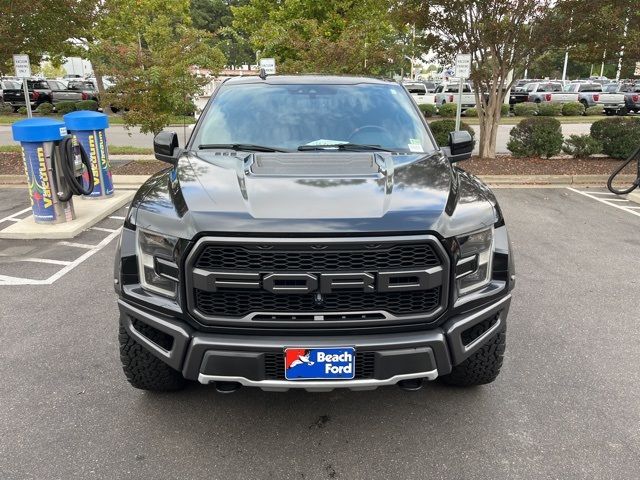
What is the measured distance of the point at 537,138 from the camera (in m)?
11.6

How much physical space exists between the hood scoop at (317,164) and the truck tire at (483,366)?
120 centimetres

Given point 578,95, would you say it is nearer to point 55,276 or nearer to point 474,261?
point 55,276

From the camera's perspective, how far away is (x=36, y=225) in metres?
7.00

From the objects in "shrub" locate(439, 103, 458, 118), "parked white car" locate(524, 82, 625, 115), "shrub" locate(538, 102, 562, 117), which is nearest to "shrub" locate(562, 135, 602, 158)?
"shrub" locate(439, 103, 458, 118)

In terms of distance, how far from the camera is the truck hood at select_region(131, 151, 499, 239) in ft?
8.05

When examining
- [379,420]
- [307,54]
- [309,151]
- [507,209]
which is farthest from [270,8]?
[379,420]

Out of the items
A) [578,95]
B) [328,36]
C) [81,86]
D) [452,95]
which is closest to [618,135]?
[328,36]

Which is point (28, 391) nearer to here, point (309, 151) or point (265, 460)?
point (265, 460)

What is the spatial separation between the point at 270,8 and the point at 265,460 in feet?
57.0

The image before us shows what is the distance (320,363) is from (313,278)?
0.39 m

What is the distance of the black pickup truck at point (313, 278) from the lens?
2.44 m

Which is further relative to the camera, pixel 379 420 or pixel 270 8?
pixel 270 8

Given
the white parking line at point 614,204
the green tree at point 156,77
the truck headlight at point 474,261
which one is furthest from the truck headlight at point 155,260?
the green tree at point 156,77

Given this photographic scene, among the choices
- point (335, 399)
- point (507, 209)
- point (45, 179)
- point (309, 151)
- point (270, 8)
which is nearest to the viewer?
point (335, 399)
